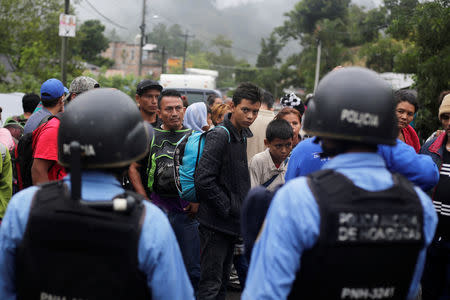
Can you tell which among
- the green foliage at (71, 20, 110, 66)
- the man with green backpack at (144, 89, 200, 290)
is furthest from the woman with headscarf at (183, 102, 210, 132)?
the green foliage at (71, 20, 110, 66)

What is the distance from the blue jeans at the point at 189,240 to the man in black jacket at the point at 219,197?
38cm

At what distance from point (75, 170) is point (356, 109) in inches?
45.3

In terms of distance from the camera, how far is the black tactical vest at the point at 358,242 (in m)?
2.17

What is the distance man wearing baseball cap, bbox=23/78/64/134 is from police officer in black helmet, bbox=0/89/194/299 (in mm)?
3020

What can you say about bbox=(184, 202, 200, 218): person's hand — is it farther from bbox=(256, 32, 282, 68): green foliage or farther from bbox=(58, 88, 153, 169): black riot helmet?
bbox=(256, 32, 282, 68): green foliage

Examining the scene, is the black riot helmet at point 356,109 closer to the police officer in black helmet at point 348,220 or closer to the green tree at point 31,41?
the police officer in black helmet at point 348,220

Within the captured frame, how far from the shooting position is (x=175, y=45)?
6826 inches

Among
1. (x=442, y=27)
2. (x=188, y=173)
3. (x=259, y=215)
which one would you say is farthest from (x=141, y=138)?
(x=442, y=27)

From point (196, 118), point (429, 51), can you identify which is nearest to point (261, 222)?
point (196, 118)

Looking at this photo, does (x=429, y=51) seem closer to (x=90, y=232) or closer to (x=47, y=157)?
(x=47, y=157)

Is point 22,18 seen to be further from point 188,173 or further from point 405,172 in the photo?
point 405,172

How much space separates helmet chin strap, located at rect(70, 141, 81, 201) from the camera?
2201 mm

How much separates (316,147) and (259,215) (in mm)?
1501

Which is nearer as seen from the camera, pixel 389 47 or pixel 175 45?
pixel 389 47
